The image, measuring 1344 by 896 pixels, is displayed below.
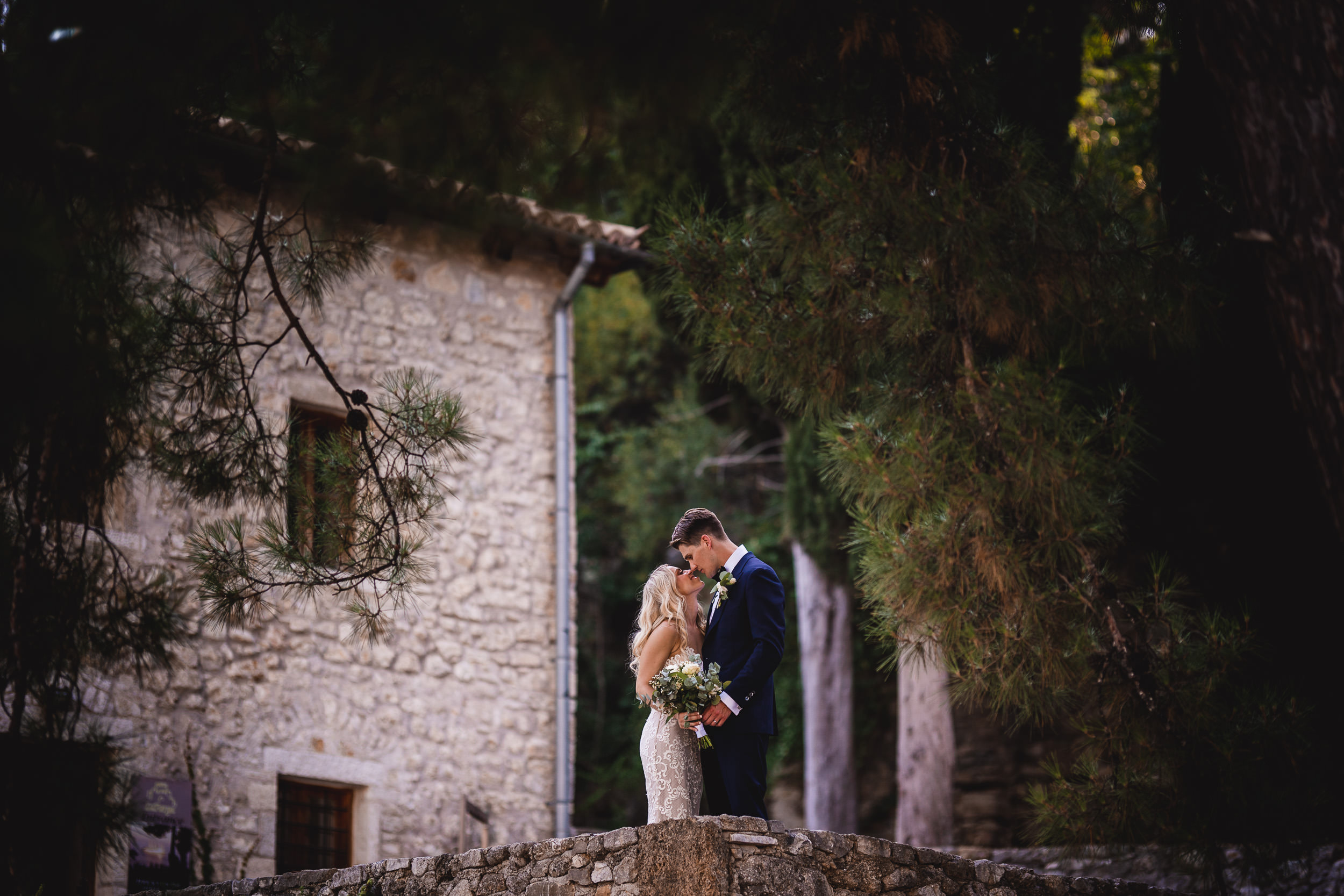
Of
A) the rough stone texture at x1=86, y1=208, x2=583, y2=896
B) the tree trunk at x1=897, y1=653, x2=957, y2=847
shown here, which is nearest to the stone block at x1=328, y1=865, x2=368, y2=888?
the rough stone texture at x1=86, y1=208, x2=583, y2=896

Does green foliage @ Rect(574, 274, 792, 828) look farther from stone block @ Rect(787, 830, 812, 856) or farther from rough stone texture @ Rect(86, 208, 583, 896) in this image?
stone block @ Rect(787, 830, 812, 856)

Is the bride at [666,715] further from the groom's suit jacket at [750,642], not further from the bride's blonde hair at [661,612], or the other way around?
the groom's suit jacket at [750,642]

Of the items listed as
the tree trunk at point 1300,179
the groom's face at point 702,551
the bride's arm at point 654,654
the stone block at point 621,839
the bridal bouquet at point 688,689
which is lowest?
the stone block at point 621,839

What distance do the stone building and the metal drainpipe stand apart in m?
0.05

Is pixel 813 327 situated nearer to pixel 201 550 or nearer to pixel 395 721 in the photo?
pixel 201 550

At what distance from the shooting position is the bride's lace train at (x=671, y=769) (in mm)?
4250

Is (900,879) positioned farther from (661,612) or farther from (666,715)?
(661,612)

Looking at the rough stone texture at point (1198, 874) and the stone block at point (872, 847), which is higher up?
the stone block at point (872, 847)

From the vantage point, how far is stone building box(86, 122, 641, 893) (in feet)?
22.0

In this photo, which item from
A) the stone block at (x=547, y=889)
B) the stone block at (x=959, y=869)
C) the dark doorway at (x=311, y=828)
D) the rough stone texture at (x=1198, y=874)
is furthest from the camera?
the dark doorway at (x=311, y=828)

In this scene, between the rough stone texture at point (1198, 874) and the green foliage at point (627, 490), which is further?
the green foliage at point (627, 490)

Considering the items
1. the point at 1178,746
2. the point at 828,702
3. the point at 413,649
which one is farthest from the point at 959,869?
the point at 828,702

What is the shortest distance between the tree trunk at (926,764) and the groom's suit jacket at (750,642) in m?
5.66

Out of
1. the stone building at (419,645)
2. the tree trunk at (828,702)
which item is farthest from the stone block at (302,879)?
the tree trunk at (828,702)
